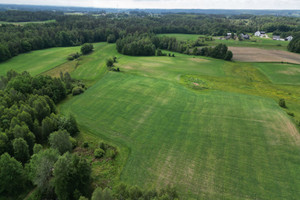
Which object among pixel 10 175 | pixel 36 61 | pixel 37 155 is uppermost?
pixel 37 155

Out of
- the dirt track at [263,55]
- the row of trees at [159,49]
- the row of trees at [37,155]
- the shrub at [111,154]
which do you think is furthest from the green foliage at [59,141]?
the dirt track at [263,55]

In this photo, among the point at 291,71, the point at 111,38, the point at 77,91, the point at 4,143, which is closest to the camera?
the point at 4,143

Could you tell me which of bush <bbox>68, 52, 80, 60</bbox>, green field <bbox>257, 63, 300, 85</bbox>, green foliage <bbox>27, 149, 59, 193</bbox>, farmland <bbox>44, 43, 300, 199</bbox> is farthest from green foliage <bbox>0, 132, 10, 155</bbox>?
green field <bbox>257, 63, 300, 85</bbox>

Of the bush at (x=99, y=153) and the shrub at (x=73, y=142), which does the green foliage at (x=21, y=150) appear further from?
the bush at (x=99, y=153)

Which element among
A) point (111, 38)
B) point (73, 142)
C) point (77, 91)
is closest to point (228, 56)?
point (77, 91)

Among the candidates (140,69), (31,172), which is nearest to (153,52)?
(140,69)

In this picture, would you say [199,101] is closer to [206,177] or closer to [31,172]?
[206,177]

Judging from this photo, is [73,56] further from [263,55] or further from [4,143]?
[263,55]
